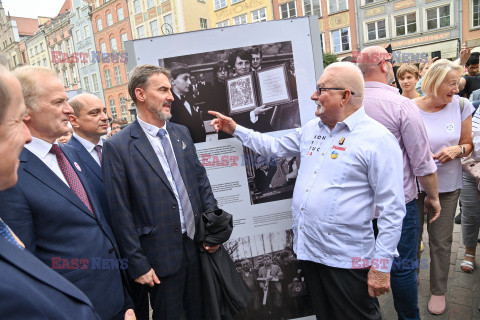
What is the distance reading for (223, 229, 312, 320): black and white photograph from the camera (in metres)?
2.49

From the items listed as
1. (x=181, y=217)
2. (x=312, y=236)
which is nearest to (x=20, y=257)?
(x=181, y=217)

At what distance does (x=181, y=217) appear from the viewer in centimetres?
205

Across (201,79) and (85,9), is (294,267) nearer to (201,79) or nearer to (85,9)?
(201,79)

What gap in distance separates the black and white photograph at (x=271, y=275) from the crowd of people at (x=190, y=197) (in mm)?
17

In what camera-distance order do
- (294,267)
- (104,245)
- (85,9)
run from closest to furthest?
1. (104,245)
2. (294,267)
3. (85,9)

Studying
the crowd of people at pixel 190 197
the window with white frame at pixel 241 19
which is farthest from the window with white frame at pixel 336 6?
the crowd of people at pixel 190 197

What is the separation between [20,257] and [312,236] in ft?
5.15

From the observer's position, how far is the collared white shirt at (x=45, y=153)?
5.48 ft

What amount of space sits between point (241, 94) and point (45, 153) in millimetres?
1352

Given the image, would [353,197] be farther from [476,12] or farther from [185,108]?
[476,12]

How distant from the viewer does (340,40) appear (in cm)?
2398

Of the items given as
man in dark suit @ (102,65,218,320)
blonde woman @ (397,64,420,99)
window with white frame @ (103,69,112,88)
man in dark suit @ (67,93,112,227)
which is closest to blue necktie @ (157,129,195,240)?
man in dark suit @ (102,65,218,320)

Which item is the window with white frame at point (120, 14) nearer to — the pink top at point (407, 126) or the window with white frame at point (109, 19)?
the window with white frame at point (109, 19)

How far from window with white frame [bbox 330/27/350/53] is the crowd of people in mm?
23974
